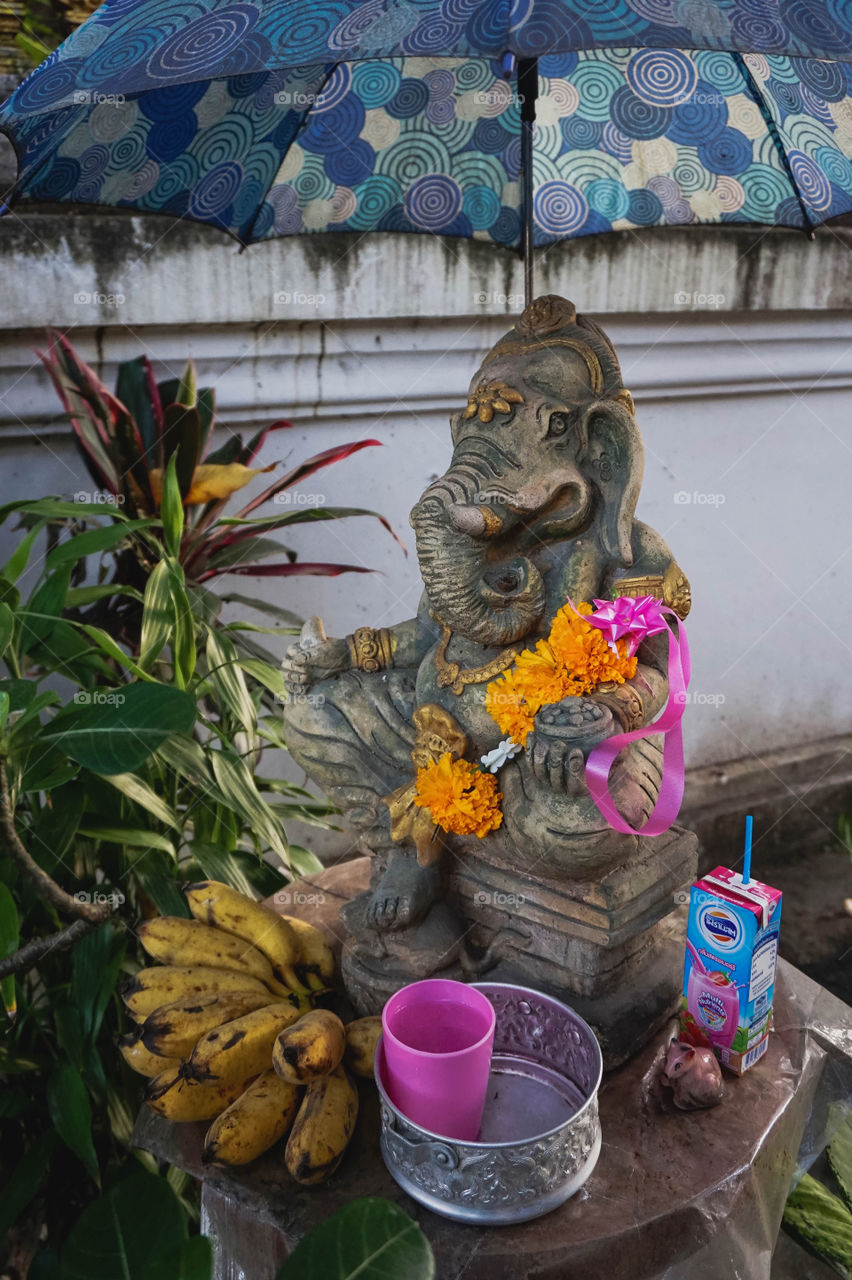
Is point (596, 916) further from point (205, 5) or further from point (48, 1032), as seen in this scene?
point (205, 5)

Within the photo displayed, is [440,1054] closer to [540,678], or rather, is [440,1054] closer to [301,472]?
[540,678]

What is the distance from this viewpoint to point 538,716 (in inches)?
58.9

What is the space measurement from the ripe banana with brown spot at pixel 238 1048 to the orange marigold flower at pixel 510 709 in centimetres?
52

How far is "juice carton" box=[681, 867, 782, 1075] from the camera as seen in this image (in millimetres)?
1432

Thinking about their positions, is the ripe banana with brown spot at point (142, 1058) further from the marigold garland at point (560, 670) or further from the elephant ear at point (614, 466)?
the elephant ear at point (614, 466)

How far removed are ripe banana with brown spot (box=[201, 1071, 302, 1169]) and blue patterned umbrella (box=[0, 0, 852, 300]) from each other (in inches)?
51.5

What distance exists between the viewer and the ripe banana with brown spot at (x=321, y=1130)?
1.31m

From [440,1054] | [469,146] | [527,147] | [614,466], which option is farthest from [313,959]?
[469,146]

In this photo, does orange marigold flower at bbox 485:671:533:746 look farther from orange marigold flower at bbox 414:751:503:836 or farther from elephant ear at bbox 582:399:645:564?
elephant ear at bbox 582:399:645:564

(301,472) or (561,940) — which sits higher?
(301,472)

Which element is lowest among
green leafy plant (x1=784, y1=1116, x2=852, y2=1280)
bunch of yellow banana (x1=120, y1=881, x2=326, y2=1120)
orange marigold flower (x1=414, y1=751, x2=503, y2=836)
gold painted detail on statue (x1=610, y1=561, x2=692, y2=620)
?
green leafy plant (x1=784, y1=1116, x2=852, y2=1280)

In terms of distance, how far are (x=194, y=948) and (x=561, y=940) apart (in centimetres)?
56

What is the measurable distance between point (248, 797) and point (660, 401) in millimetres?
1799

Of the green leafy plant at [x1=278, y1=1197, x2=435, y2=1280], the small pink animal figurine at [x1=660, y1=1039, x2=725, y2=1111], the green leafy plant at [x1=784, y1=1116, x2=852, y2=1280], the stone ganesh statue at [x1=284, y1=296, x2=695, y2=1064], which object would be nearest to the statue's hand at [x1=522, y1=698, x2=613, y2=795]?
the stone ganesh statue at [x1=284, y1=296, x2=695, y2=1064]
